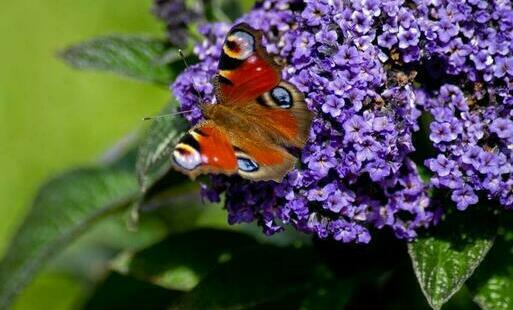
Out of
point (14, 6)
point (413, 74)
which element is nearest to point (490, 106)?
point (413, 74)

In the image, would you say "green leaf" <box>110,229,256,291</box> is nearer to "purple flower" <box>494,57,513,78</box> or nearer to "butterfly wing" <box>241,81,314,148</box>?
A: "butterfly wing" <box>241,81,314,148</box>

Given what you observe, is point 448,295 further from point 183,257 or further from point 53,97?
point 53,97

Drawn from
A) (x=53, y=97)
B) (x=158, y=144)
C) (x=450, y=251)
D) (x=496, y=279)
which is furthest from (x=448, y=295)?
(x=53, y=97)

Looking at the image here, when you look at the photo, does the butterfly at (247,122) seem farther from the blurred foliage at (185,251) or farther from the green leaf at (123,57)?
the green leaf at (123,57)

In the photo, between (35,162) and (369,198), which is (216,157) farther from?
(35,162)

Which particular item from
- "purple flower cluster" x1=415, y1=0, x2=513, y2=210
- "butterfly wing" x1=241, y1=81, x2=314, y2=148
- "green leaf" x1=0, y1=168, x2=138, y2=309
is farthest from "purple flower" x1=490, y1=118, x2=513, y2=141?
"green leaf" x1=0, y1=168, x2=138, y2=309
